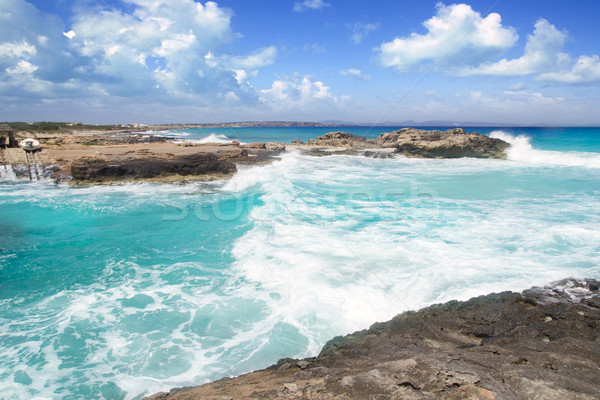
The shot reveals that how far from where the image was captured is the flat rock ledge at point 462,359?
2.73 metres

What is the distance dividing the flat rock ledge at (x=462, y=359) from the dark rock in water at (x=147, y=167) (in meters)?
14.9

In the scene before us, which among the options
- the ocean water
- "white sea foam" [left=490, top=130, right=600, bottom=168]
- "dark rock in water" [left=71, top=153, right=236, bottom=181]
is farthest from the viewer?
"white sea foam" [left=490, top=130, right=600, bottom=168]

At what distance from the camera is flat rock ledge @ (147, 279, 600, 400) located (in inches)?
108

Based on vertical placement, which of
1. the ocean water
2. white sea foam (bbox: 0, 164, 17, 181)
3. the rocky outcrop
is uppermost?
the rocky outcrop

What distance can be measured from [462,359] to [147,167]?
1683 centimetres

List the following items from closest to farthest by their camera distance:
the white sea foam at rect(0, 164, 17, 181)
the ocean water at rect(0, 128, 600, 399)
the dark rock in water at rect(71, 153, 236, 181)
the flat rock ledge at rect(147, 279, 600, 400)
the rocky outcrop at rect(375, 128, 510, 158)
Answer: the flat rock ledge at rect(147, 279, 600, 400), the ocean water at rect(0, 128, 600, 399), the dark rock in water at rect(71, 153, 236, 181), the white sea foam at rect(0, 164, 17, 181), the rocky outcrop at rect(375, 128, 510, 158)

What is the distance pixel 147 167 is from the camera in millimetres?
16641

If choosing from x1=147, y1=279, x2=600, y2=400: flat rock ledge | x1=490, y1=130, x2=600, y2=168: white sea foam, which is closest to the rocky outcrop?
x1=490, y1=130, x2=600, y2=168: white sea foam

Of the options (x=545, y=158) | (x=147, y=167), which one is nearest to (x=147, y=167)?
(x=147, y=167)

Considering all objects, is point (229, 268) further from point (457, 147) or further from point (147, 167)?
point (457, 147)

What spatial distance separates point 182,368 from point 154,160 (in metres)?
15.0

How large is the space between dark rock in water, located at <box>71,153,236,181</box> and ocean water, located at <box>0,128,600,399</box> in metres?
2.06

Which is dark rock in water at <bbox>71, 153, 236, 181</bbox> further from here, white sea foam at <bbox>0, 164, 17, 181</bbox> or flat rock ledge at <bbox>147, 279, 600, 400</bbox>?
flat rock ledge at <bbox>147, 279, 600, 400</bbox>

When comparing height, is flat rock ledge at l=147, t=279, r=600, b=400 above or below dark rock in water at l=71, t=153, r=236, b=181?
below
